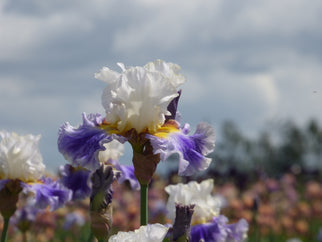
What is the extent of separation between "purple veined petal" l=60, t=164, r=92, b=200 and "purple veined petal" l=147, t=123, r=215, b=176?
1.21m

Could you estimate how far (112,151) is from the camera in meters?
3.22

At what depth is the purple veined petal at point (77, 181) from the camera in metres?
3.39

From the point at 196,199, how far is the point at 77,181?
821 mm

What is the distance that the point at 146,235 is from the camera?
5.66 ft

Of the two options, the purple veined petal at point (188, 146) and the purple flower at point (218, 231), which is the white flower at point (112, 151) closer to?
the purple flower at point (218, 231)

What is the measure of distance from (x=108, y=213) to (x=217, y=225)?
40.5 inches

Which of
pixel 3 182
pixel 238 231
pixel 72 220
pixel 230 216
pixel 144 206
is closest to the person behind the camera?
pixel 144 206

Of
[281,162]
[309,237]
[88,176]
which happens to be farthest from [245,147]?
[88,176]

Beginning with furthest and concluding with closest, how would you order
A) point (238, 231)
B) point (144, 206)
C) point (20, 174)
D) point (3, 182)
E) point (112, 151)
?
point (238, 231), point (112, 151), point (20, 174), point (3, 182), point (144, 206)

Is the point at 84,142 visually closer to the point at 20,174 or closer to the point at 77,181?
the point at 20,174

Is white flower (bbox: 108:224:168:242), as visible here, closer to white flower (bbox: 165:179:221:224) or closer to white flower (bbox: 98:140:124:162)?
white flower (bbox: 165:179:221:224)

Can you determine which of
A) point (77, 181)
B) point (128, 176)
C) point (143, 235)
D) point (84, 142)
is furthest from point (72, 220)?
point (143, 235)

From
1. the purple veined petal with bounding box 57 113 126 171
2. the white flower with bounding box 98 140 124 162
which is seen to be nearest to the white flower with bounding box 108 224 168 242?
the purple veined petal with bounding box 57 113 126 171

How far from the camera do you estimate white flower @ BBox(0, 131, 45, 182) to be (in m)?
3.08
